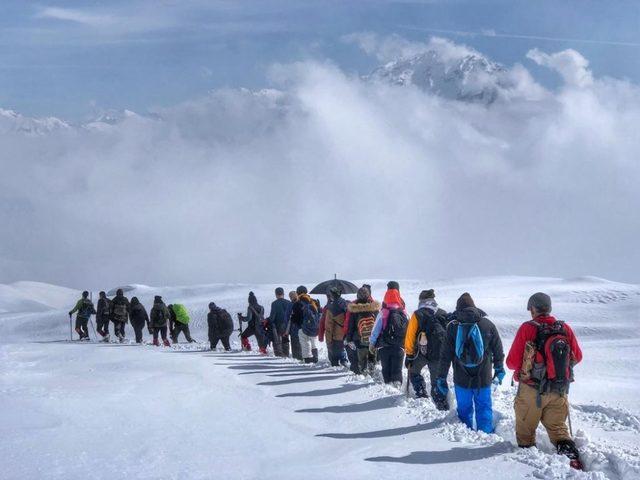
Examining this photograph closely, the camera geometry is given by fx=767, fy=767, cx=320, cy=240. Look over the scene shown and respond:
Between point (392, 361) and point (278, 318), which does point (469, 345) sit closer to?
point (392, 361)

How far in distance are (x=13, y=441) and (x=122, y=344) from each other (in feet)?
46.9

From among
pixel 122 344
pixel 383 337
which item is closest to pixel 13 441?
pixel 383 337

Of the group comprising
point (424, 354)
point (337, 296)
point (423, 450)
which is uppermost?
point (337, 296)

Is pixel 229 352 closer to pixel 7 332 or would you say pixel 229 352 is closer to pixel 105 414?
pixel 105 414

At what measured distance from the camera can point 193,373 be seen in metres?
13.8

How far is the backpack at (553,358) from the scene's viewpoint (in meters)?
7.61

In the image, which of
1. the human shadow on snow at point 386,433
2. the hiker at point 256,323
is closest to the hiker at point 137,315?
the hiker at point 256,323

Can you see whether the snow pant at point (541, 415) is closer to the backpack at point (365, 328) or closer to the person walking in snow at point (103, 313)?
the backpack at point (365, 328)

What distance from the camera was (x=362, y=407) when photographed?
1038 centimetres

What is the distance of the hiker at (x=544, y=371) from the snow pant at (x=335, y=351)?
732 centimetres

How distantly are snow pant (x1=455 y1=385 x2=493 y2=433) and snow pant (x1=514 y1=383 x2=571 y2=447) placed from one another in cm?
122

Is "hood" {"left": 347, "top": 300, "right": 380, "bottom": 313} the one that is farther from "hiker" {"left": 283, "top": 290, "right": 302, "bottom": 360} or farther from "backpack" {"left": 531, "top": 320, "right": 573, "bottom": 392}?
"backpack" {"left": 531, "top": 320, "right": 573, "bottom": 392}

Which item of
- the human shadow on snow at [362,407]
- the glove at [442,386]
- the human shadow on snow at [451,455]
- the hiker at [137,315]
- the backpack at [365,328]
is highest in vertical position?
the hiker at [137,315]

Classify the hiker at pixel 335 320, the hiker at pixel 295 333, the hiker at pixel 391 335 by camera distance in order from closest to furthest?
the hiker at pixel 391 335
the hiker at pixel 335 320
the hiker at pixel 295 333
